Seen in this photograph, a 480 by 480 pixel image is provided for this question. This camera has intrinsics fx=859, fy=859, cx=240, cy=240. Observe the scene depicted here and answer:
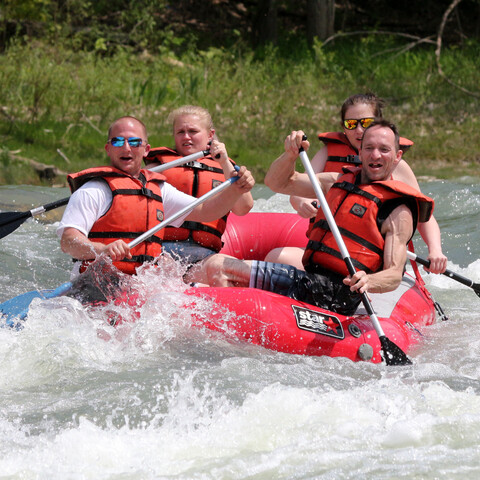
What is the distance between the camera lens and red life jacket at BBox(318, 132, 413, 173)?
535 cm

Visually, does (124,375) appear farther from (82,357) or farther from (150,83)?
(150,83)

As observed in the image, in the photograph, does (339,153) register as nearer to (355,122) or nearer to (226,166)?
(355,122)

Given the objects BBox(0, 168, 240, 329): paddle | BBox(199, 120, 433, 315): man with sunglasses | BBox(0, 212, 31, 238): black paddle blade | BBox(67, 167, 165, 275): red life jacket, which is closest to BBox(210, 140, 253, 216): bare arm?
BBox(0, 168, 240, 329): paddle

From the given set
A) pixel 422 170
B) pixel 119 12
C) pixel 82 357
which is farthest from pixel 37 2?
pixel 82 357

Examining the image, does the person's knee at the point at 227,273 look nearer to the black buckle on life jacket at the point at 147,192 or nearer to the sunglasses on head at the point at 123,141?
the black buckle on life jacket at the point at 147,192

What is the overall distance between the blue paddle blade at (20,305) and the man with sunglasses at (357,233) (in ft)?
2.91

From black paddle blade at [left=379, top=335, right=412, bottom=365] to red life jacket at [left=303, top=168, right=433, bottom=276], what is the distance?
395mm

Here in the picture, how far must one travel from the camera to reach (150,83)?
1152cm

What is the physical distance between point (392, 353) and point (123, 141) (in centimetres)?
178

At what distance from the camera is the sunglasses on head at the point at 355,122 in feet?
16.3

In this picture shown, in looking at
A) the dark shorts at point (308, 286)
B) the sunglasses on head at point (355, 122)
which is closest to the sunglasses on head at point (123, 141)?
the dark shorts at point (308, 286)

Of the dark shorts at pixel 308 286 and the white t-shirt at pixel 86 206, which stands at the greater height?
the white t-shirt at pixel 86 206

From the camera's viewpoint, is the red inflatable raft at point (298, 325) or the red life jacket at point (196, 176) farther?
the red life jacket at point (196, 176)

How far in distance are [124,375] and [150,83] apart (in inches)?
315
